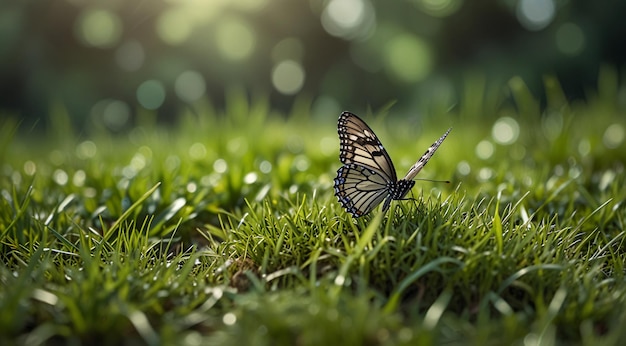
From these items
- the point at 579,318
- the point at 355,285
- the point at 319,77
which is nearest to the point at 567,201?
the point at 579,318

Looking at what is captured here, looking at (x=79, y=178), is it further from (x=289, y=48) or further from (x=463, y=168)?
(x=289, y=48)

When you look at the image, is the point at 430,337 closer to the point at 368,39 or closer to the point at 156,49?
the point at 368,39

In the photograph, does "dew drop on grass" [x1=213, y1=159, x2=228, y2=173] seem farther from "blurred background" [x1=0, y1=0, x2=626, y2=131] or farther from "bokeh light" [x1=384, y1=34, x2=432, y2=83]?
"bokeh light" [x1=384, y1=34, x2=432, y2=83]

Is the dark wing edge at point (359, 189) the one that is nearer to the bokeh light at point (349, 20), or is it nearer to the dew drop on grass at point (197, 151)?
the dew drop on grass at point (197, 151)

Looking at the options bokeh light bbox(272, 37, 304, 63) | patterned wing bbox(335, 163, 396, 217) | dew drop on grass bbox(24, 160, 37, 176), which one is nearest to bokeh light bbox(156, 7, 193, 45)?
bokeh light bbox(272, 37, 304, 63)

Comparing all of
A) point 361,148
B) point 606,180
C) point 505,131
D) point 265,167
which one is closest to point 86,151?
point 265,167

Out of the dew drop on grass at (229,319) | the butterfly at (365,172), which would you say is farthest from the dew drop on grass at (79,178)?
the dew drop on grass at (229,319)
